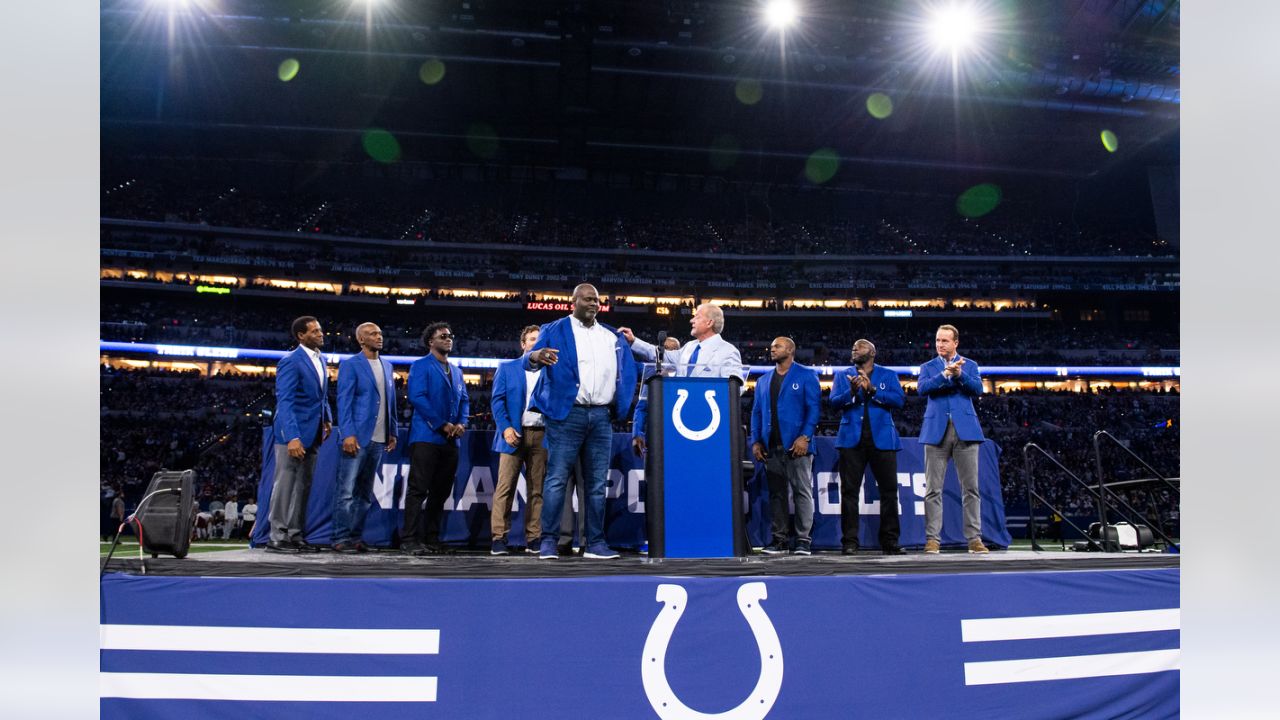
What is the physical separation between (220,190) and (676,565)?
35.2m

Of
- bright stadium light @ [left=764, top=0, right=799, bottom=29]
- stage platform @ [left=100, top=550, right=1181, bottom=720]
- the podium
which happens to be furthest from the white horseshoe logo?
bright stadium light @ [left=764, top=0, right=799, bottom=29]

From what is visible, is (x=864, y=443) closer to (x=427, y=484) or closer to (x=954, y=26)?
(x=427, y=484)

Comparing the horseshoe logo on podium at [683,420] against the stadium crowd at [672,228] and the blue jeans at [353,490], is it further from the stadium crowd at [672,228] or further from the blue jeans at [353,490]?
the stadium crowd at [672,228]

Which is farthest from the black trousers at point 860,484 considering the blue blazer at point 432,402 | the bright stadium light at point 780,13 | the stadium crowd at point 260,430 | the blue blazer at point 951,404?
the stadium crowd at point 260,430

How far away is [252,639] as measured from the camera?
3807mm

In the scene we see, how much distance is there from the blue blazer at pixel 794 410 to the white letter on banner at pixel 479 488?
238cm

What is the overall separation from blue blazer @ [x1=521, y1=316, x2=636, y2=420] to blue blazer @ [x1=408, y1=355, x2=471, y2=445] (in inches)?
38.9

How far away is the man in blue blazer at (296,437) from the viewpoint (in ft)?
20.4

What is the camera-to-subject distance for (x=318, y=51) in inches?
945

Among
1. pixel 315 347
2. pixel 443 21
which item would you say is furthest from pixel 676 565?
pixel 443 21

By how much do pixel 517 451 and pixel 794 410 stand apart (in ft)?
7.61

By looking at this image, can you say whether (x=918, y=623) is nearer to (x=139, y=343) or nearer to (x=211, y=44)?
(x=211, y=44)

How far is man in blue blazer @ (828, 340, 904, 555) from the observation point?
671 centimetres

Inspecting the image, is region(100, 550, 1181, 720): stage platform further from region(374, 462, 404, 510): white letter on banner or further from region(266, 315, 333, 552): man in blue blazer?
region(374, 462, 404, 510): white letter on banner
